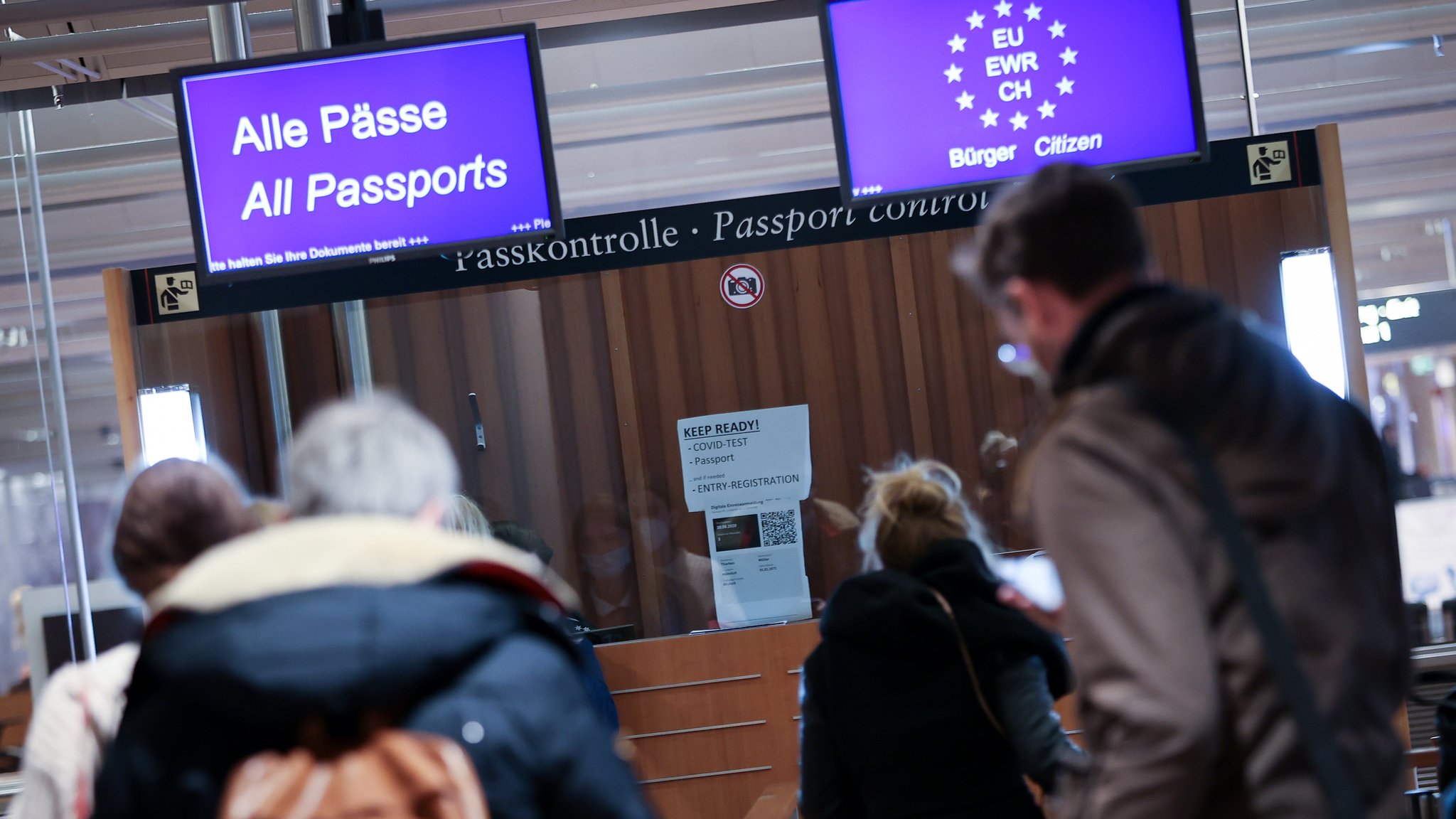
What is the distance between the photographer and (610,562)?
564 centimetres

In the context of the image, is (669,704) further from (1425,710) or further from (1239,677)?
(1239,677)

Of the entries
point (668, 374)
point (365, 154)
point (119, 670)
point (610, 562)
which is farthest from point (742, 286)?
point (119, 670)

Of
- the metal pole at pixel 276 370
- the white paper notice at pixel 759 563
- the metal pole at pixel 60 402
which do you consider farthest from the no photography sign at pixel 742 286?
the metal pole at pixel 60 402

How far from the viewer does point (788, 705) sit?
15.9 feet

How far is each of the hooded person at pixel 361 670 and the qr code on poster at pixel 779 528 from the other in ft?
13.0

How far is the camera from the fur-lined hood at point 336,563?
1.37 metres

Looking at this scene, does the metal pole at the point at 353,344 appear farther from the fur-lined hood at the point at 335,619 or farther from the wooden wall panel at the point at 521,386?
the fur-lined hood at the point at 335,619

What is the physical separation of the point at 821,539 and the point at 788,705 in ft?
2.72

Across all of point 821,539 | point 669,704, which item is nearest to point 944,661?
point 669,704

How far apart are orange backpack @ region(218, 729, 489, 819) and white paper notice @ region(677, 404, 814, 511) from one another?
162 inches

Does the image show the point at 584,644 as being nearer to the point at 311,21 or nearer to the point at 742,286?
the point at 742,286

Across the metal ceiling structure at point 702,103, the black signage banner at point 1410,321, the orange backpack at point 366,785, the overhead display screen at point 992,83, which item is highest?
the metal ceiling structure at point 702,103

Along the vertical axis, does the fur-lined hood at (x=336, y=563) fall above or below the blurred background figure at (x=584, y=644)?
above

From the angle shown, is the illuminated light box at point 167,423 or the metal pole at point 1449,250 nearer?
the illuminated light box at point 167,423
